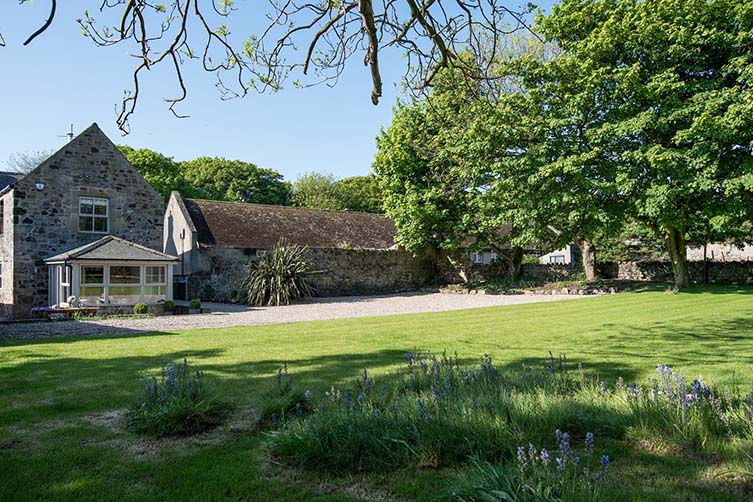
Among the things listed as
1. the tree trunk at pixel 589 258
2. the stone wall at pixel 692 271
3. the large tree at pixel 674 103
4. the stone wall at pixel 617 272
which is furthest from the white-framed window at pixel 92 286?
the stone wall at pixel 692 271

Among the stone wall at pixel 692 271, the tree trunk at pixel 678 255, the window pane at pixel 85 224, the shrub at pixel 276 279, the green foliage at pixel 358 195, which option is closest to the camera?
the window pane at pixel 85 224

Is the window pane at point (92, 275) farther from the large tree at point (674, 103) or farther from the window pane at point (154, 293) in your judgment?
the large tree at point (674, 103)

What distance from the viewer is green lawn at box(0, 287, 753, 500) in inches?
129

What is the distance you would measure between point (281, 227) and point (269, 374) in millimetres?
20778

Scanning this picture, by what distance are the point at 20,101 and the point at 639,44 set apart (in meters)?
19.9

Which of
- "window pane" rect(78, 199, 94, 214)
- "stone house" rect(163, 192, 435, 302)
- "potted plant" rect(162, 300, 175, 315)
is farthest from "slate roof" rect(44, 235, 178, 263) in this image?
"stone house" rect(163, 192, 435, 302)

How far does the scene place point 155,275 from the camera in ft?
63.7

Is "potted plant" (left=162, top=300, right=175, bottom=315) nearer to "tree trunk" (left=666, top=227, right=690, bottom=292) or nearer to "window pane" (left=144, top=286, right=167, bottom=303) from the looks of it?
"window pane" (left=144, top=286, right=167, bottom=303)

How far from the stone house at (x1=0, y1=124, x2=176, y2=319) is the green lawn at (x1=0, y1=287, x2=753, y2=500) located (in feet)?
26.3

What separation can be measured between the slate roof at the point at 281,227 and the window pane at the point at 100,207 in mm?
4142

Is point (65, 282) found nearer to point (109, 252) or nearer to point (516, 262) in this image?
point (109, 252)

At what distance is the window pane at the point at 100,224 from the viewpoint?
2050cm

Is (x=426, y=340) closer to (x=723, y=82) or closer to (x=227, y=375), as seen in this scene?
(x=227, y=375)

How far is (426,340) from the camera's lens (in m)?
9.73
